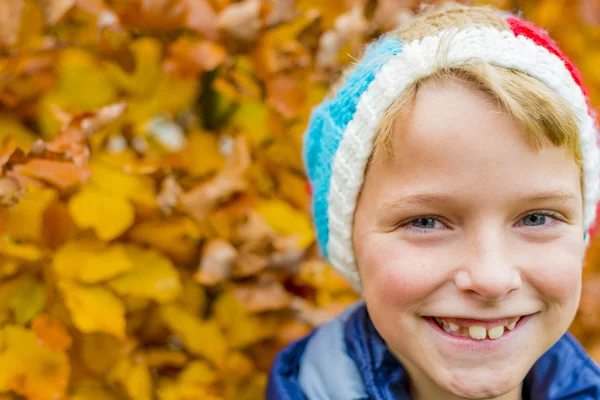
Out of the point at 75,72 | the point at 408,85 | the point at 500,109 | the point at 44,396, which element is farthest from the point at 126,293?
the point at 500,109

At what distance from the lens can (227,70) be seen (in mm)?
1800

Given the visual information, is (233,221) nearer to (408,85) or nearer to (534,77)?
(408,85)

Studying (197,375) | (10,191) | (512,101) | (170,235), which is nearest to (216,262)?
(170,235)

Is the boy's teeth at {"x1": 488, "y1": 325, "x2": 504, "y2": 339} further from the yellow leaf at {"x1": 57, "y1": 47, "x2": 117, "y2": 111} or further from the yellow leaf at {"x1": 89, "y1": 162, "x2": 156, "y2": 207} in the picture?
the yellow leaf at {"x1": 57, "y1": 47, "x2": 117, "y2": 111}

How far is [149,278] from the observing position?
1632 millimetres

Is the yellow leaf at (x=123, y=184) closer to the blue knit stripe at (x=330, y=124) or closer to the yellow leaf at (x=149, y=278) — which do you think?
the yellow leaf at (x=149, y=278)

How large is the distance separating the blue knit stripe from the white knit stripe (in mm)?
23

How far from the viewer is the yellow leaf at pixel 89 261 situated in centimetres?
153

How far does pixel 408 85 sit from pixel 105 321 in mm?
740

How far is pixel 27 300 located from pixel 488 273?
89cm

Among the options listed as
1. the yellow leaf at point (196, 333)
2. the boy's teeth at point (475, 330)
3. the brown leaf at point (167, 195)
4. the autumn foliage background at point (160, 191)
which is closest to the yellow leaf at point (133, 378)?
the autumn foliage background at point (160, 191)

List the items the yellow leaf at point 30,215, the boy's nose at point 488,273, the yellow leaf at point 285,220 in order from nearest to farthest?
the boy's nose at point 488,273 < the yellow leaf at point 30,215 < the yellow leaf at point 285,220

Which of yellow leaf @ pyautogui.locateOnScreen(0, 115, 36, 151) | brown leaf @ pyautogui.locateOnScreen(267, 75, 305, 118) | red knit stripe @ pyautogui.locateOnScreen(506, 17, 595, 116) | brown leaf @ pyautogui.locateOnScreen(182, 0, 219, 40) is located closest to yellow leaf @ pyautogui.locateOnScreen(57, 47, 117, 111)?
yellow leaf @ pyautogui.locateOnScreen(0, 115, 36, 151)

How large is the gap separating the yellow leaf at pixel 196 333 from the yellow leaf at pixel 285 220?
298mm
